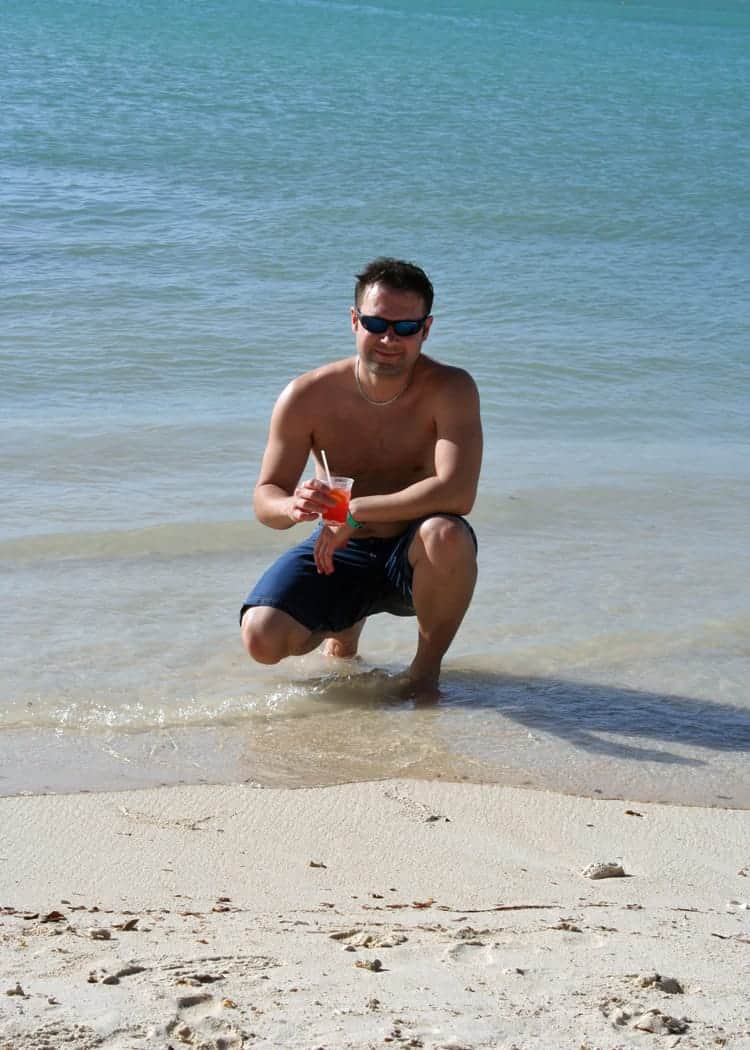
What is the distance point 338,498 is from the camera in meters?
4.04

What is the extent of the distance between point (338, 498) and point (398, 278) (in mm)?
694

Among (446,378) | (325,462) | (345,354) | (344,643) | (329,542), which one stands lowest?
(344,643)

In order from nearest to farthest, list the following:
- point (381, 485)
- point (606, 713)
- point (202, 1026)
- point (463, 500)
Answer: point (202, 1026), point (463, 500), point (606, 713), point (381, 485)

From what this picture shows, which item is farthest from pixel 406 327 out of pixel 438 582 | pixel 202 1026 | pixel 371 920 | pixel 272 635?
pixel 202 1026

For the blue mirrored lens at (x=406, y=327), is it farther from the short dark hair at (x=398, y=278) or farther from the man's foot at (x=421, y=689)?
the man's foot at (x=421, y=689)

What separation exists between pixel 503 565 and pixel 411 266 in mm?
1821

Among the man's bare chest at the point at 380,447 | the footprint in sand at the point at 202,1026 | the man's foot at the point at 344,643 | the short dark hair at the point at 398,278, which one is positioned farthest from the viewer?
A: the man's foot at the point at 344,643

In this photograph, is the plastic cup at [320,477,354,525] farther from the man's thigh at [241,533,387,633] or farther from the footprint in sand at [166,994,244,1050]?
the footprint in sand at [166,994,244,1050]

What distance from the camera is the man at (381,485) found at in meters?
4.20

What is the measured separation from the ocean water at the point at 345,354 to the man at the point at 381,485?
0.27 metres

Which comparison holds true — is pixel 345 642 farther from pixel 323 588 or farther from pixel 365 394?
pixel 365 394

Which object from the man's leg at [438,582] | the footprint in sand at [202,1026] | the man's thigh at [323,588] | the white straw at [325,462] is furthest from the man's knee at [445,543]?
the footprint in sand at [202,1026]

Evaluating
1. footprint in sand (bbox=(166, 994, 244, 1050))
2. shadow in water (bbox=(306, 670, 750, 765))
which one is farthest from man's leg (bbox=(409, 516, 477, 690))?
footprint in sand (bbox=(166, 994, 244, 1050))

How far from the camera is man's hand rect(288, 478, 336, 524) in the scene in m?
4.00
